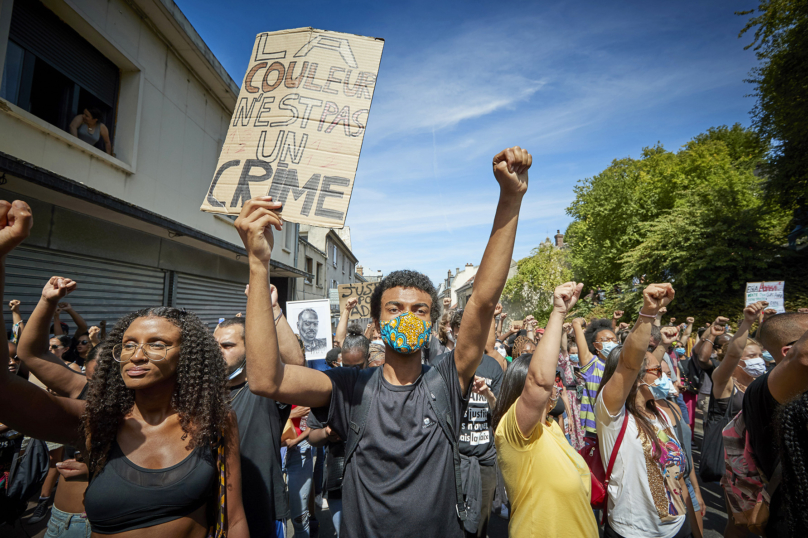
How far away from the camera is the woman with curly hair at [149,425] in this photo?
170 centimetres

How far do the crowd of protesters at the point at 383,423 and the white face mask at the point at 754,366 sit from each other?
1.82 m

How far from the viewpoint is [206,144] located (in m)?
10.6

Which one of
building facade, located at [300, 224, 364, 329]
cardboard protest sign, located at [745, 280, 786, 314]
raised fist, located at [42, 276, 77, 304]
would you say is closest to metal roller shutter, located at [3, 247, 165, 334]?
raised fist, located at [42, 276, 77, 304]

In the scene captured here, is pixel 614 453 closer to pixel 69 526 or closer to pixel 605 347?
pixel 605 347

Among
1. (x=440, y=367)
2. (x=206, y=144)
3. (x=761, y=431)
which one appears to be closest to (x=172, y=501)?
(x=440, y=367)

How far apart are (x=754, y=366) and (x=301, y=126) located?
479cm

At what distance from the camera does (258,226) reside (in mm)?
1553

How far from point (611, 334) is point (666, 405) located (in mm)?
1864

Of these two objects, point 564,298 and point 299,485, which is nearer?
point 564,298

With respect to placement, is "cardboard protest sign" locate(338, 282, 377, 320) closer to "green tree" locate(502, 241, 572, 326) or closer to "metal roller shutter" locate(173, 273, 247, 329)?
"metal roller shutter" locate(173, 273, 247, 329)

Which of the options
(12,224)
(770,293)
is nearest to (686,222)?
(770,293)

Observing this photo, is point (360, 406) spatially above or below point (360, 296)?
below

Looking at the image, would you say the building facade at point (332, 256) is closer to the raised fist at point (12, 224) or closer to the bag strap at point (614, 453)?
the bag strap at point (614, 453)

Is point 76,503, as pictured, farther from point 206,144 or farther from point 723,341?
point 206,144
